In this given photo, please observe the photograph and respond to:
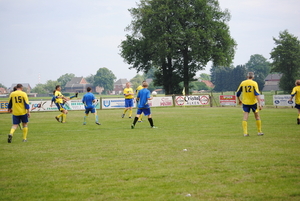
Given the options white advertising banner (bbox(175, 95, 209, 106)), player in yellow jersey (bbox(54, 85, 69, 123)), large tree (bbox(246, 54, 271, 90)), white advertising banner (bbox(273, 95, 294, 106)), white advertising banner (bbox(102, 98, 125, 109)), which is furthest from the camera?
large tree (bbox(246, 54, 271, 90))

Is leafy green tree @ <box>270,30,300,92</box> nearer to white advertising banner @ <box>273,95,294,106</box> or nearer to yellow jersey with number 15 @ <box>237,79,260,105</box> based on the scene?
white advertising banner @ <box>273,95,294,106</box>

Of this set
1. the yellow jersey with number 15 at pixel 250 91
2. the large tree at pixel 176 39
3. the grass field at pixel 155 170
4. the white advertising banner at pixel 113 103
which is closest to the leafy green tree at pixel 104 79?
the large tree at pixel 176 39

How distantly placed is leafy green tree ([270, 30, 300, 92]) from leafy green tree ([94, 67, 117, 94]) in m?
105

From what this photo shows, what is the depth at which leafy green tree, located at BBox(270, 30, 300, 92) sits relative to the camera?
251ft

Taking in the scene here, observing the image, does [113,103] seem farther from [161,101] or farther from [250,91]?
[250,91]

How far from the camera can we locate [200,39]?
178 feet

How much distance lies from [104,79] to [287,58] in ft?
352

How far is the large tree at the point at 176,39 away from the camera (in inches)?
2130

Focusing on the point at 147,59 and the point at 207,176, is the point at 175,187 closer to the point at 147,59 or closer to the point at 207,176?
the point at 207,176

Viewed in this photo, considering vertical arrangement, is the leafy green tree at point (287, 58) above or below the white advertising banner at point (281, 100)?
above

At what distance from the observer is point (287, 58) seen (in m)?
77.2

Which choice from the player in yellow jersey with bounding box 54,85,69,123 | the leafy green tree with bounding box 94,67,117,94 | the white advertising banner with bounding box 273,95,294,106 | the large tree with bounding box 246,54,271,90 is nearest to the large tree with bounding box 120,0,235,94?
the white advertising banner with bounding box 273,95,294,106

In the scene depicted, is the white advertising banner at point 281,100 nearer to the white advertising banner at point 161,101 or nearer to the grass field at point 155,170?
the white advertising banner at point 161,101

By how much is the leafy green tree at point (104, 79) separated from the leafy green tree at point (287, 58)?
105 m
